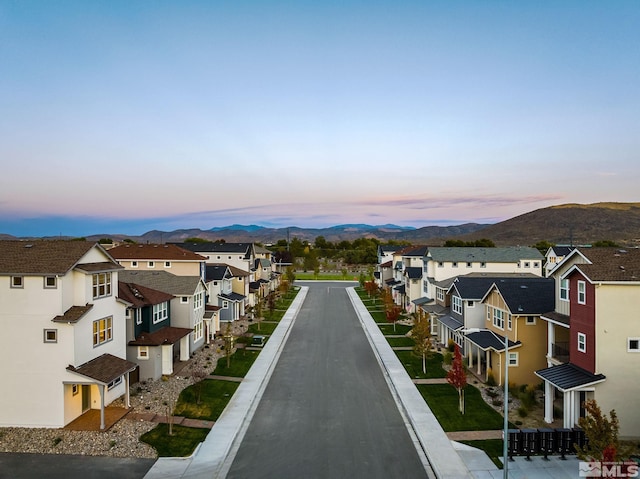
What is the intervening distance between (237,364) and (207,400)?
785 centimetres

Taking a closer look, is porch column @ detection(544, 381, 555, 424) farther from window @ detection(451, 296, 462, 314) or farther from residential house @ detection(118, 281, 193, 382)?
residential house @ detection(118, 281, 193, 382)

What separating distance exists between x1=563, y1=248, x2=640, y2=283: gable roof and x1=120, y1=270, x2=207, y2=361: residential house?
2673 cm

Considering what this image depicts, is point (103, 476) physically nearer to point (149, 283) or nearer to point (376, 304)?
point (149, 283)

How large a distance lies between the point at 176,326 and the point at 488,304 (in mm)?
24229

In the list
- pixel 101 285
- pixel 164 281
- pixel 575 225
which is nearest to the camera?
pixel 101 285

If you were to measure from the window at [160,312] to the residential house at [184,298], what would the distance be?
1.38 metres

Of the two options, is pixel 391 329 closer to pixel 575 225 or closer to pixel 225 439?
pixel 225 439

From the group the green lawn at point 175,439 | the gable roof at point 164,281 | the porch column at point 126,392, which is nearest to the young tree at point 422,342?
the green lawn at point 175,439

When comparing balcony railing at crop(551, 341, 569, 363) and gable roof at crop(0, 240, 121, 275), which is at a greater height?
gable roof at crop(0, 240, 121, 275)

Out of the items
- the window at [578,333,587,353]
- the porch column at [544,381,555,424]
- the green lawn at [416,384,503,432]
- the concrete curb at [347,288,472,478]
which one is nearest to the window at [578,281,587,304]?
the window at [578,333,587,353]

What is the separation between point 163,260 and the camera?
49.6m

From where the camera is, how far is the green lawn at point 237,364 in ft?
103

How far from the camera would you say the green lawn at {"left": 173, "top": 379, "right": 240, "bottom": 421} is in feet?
77.8

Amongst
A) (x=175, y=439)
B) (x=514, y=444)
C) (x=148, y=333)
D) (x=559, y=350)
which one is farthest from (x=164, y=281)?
(x=559, y=350)
